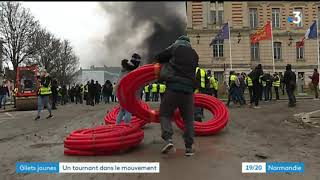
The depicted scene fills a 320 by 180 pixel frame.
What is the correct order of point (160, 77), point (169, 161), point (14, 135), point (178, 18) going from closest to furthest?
1. point (178, 18)
2. point (169, 161)
3. point (160, 77)
4. point (14, 135)

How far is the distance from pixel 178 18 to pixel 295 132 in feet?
18.8

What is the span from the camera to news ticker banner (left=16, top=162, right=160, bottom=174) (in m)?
6.79

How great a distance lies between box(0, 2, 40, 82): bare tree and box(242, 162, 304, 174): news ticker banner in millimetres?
36941

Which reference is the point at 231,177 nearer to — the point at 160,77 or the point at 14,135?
the point at 160,77

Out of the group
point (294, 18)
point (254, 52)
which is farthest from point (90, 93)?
point (254, 52)

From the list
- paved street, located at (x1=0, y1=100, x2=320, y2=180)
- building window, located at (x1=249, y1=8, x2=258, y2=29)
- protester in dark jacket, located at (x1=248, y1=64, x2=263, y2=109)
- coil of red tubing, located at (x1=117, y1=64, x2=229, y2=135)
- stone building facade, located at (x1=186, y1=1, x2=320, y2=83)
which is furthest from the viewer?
building window, located at (x1=249, y1=8, x2=258, y2=29)

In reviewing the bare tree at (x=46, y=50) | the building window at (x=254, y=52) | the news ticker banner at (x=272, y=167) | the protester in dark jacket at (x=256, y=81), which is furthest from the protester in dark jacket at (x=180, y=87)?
the building window at (x=254, y=52)

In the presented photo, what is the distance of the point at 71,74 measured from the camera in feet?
222

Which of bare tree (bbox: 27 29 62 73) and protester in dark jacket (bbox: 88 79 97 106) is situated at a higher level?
bare tree (bbox: 27 29 62 73)

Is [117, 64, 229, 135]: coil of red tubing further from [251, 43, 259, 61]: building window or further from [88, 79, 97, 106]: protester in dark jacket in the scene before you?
[251, 43, 259, 61]: building window

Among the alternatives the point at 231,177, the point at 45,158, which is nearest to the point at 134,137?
the point at 45,158
